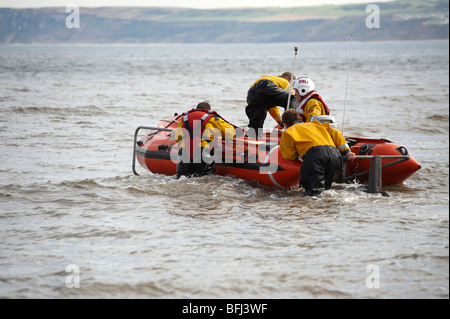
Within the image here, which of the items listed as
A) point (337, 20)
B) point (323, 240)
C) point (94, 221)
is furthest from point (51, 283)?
point (337, 20)

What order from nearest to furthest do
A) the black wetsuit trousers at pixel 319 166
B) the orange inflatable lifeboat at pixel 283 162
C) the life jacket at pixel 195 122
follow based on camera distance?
the black wetsuit trousers at pixel 319 166
the orange inflatable lifeboat at pixel 283 162
the life jacket at pixel 195 122

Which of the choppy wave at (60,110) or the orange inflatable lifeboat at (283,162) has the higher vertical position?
the choppy wave at (60,110)

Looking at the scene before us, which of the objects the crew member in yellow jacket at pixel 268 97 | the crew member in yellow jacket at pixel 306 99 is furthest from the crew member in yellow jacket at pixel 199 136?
the crew member in yellow jacket at pixel 306 99

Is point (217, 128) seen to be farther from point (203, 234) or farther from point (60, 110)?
point (60, 110)

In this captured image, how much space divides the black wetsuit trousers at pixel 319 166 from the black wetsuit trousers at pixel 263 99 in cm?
181

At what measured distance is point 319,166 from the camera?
7012 millimetres

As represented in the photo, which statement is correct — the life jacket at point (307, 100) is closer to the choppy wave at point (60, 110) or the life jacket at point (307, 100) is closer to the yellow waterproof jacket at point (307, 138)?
the yellow waterproof jacket at point (307, 138)

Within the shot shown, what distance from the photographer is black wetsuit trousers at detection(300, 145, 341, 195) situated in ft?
22.9

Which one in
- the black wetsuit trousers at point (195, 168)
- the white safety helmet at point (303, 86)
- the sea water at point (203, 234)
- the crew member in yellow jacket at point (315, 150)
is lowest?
the sea water at point (203, 234)

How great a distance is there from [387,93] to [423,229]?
1989 centimetres

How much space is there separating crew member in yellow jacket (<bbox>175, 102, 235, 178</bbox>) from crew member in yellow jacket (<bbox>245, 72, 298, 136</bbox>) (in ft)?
3.02

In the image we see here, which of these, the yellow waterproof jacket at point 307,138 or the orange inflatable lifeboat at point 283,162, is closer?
the yellow waterproof jacket at point 307,138

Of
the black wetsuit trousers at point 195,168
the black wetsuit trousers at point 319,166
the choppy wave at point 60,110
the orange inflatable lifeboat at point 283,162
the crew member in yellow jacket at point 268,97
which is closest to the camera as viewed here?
the black wetsuit trousers at point 319,166

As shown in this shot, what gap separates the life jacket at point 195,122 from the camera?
26.1 ft
